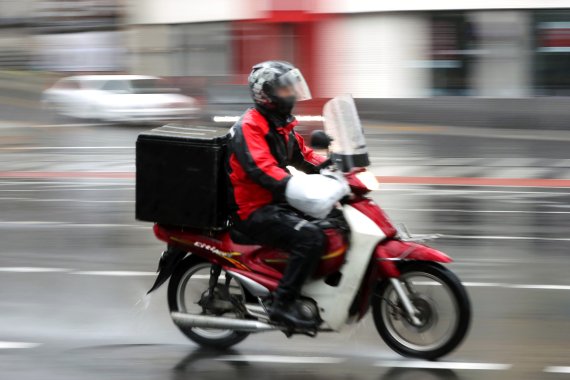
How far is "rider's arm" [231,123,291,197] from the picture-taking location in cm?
585

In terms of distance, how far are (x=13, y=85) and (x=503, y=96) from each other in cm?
2269

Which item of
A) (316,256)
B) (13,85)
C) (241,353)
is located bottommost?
(13,85)

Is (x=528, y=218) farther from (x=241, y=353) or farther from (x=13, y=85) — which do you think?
(x=13, y=85)

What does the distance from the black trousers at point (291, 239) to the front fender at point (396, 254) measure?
1.09ft

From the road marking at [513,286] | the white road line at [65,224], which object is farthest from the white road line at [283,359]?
the white road line at [65,224]

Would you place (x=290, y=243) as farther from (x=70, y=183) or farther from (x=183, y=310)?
(x=70, y=183)

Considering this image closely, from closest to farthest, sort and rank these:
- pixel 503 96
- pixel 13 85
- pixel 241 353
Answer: pixel 241 353
pixel 503 96
pixel 13 85

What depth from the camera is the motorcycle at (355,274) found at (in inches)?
232

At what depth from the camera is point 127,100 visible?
29.0 m

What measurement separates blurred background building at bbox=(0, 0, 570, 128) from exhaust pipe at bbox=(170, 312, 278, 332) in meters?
18.8

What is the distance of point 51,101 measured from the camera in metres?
31.9

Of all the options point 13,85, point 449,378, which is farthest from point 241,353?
point 13,85

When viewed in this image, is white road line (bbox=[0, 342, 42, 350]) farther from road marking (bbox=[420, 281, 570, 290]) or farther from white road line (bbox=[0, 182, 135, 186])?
white road line (bbox=[0, 182, 135, 186])

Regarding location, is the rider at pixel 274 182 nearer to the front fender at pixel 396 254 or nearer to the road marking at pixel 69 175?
the front fender at pixel 396 254
